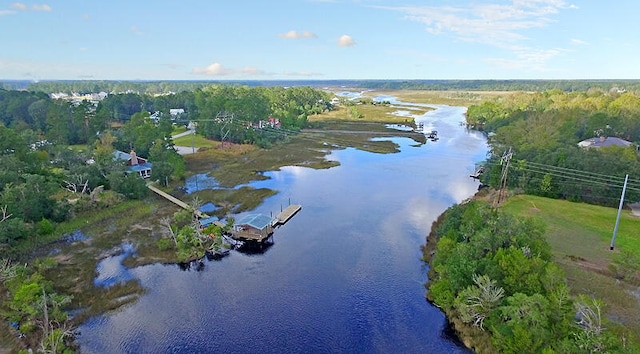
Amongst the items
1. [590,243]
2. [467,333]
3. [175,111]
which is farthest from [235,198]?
[175,111]

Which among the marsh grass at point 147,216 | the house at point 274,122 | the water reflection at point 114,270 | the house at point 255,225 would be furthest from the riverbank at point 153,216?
the house at point 274,122

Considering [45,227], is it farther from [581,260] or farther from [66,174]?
[581,260]

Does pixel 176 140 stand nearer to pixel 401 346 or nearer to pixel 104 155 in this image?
pixel 104 155

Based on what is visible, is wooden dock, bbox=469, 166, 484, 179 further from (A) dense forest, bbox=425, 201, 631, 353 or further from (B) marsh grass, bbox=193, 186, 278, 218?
(A) dense forest, bbox=425, 201, 631, 353

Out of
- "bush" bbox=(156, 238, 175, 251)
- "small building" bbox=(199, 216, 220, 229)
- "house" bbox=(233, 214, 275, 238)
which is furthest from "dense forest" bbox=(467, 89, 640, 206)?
"bush" bbox=(156, 238, 175, 251)

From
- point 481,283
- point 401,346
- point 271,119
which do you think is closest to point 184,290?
point 401,346

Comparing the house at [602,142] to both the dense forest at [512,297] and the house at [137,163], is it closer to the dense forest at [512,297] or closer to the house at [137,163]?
the dense forest at [512,297]
